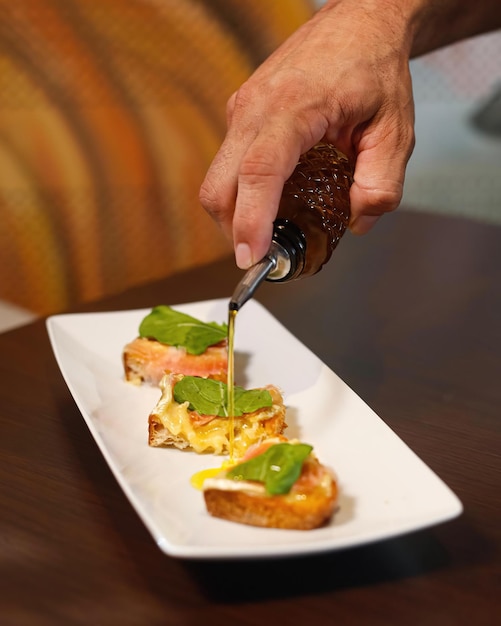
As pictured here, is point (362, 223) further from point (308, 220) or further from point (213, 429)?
point (213, 429)

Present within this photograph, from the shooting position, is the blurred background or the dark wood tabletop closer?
the dark wood tabletop

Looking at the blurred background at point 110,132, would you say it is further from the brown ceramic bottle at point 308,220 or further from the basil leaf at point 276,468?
the basil leaf at point 276,468

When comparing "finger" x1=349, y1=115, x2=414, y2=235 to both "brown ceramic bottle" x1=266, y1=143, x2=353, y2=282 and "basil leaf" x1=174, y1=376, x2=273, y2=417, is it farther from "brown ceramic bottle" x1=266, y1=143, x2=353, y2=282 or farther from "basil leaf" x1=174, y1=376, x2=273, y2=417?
"basil leaf" x1=174, y1=376, x2=273, y2=417

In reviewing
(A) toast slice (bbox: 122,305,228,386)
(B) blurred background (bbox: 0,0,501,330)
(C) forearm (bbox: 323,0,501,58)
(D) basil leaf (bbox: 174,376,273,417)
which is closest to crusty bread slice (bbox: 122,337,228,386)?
(A) toast slice (bbox: 122,305,228,386)

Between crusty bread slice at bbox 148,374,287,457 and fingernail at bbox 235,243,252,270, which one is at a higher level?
fingernail at bbox 235,243,252,270

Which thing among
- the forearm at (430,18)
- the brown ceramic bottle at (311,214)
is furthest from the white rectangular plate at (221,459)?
the forearm at (430,18)
